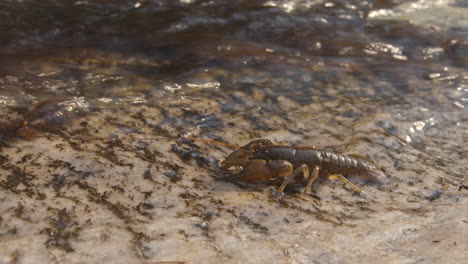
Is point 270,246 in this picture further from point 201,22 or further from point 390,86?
point 201,22

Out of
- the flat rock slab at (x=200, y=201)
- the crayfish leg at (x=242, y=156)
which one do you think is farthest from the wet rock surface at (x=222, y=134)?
the crayfish leg at (x=242, y=156)

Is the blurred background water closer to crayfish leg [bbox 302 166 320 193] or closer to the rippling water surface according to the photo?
the rippling water surface

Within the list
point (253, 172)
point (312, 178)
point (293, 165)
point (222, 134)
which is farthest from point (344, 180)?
point (222, 134)

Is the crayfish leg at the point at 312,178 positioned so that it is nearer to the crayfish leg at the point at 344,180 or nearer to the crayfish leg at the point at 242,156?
the crayfish leg at the point at 344,180

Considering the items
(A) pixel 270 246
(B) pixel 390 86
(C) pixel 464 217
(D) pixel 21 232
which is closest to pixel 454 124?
(B) pixel 390 86

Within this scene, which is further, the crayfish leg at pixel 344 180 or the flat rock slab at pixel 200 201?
the crayfish leg at pixel 344 180

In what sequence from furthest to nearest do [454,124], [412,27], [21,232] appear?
[412,27]
[454,124]
[21,232]

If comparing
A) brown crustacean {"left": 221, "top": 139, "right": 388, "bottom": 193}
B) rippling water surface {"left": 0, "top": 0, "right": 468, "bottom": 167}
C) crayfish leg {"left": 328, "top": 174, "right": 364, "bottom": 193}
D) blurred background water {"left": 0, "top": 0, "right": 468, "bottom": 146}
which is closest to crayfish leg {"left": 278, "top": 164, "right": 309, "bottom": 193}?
brown crustacean {"left": 221, "top": 139, "right": 388, "bottom": 193}
